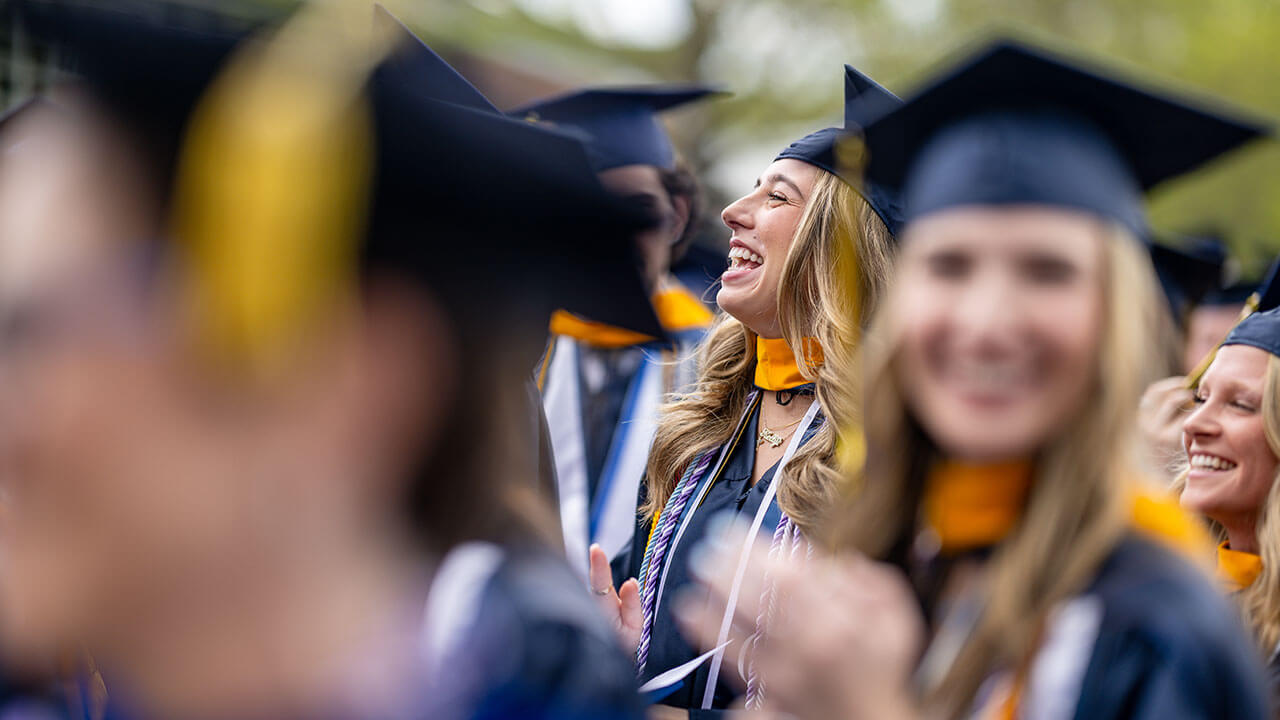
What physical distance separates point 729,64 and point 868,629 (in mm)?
16435

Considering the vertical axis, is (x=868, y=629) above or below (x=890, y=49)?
below

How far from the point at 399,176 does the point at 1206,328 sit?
7.34 metres

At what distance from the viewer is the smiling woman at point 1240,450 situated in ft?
10.5

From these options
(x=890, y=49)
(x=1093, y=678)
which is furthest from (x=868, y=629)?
(x=890, y=49)

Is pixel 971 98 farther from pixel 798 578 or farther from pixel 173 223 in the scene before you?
pixel 173 223

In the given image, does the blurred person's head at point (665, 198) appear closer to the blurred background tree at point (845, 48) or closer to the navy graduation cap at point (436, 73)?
the navy graduation cap at point (436, 73)

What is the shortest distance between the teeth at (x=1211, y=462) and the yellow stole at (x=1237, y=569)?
251mm

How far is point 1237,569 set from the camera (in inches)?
127

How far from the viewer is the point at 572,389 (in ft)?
16.4

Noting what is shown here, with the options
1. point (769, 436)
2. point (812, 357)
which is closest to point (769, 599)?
point (769, 436)

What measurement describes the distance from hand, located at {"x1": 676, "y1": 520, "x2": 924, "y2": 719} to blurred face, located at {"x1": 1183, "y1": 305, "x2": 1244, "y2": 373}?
6.01 metres

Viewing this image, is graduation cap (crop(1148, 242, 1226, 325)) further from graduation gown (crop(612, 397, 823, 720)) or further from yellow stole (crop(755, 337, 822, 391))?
graduation gown (crop(612, 397, 823, 720))

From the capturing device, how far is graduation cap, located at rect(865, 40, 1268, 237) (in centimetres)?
166

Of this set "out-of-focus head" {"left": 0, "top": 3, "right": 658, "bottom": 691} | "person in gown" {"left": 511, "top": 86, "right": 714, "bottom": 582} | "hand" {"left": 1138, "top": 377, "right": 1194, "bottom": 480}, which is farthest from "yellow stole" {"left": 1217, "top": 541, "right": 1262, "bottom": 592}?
"out-of-focus head" {"left": 0, "top": 3, "right": 658, "bottom": 691}
